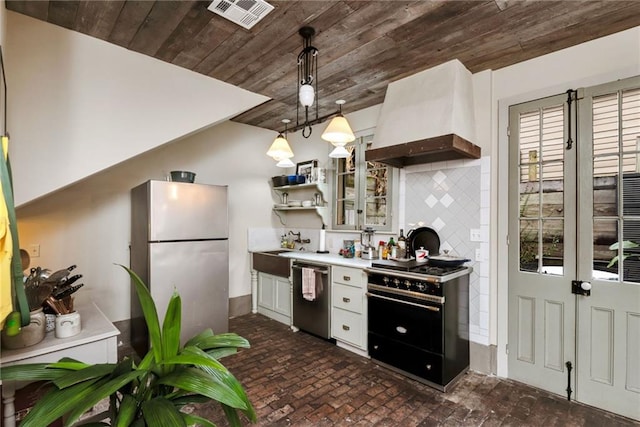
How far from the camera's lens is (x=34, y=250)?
2951 millimetres

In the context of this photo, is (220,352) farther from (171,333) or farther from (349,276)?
(349,276)

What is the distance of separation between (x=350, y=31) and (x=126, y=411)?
8.00 ft

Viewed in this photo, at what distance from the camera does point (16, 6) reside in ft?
6.50

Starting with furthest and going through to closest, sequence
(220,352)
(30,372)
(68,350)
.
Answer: (68,350)
(220,352)
(30,372)

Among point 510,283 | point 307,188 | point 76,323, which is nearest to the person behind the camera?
point 76,323

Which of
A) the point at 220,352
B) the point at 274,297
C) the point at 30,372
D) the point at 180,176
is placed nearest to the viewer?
the point at 30,372

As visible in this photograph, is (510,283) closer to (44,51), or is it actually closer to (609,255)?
(609,255)

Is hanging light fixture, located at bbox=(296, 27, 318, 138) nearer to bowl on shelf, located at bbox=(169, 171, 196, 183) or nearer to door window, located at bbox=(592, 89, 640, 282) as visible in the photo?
bowl on shelf, located at bbox=(169, 171, 196, 183)

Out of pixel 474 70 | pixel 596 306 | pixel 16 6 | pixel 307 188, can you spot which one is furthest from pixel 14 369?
pixel 307 188

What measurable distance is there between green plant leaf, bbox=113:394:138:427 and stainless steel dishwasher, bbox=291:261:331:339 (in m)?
2.54

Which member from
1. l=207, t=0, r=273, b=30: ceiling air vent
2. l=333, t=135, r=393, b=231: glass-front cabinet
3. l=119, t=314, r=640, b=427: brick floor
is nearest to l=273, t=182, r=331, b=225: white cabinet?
l=333, t=135, r=393, b=231: glass-front cabinet

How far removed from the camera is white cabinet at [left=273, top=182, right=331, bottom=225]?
424 cm

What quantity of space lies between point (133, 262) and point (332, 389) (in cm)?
244

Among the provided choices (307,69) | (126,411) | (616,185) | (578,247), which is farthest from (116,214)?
(616,185)
